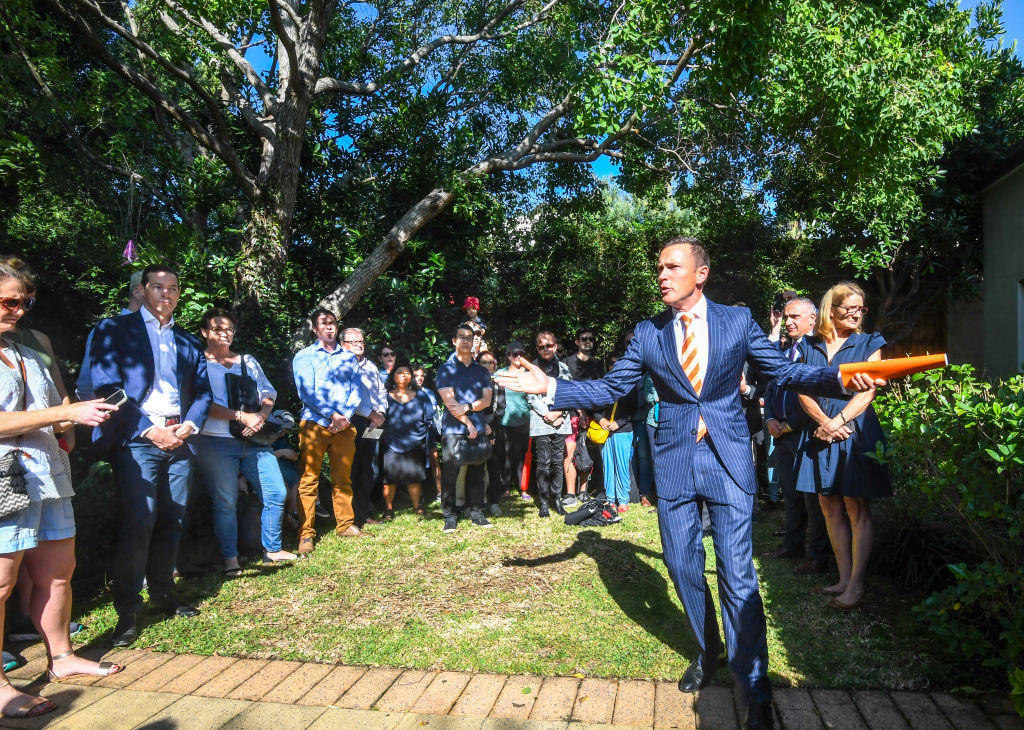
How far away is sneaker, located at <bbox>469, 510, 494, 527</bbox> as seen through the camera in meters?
6.81

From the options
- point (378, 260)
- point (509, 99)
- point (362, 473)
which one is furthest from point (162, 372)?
point (509, 99)

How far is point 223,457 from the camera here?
16.8ft

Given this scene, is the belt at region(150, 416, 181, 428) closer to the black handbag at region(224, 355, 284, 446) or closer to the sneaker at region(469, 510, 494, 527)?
the black handbag at region(224, 355, 284, 446)

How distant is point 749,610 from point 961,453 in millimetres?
1349

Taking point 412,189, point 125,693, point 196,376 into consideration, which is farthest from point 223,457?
point 412,189

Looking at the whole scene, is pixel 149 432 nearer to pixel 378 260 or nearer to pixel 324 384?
pixel 324 384

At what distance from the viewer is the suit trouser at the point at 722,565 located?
297cm

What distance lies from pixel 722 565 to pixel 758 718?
0.63 m

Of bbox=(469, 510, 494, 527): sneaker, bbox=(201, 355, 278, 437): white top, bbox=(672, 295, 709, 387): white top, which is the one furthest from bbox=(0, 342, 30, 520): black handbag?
bbox=(469, 510, 494, 527): sneaker

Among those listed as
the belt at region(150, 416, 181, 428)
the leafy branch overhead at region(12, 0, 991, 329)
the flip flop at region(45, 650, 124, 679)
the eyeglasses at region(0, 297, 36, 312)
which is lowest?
the flip flop at region(45, 650, 124, 679)

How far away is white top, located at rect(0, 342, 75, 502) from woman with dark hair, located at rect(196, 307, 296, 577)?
1502 millimetres

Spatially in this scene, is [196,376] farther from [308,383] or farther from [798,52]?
[798,52]

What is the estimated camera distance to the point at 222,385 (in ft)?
17.0

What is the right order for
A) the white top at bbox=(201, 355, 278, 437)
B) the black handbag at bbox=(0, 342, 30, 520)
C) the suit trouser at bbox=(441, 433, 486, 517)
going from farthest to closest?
the suit trouser at bbox=(441, 433, 486, 517)
the white top at bbox=(201, 355, 278, 437)
the black handbag at bbox=(0, 342, 30, 520)
